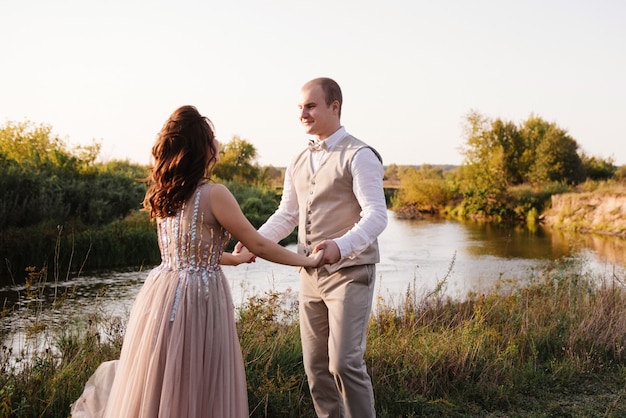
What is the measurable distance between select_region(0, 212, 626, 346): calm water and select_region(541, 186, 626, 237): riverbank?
2054mm

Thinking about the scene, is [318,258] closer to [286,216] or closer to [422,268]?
[286,216]

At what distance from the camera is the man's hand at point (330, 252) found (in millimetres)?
2861

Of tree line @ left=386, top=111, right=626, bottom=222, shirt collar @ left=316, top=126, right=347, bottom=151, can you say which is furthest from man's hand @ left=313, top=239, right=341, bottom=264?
tree line @ left=386, top=111, right=626, bottom=222

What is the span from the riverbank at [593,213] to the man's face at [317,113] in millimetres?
25063

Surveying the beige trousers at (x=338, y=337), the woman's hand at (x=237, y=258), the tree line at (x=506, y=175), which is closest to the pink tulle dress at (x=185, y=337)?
the woman's hand at (x=237, y=258)

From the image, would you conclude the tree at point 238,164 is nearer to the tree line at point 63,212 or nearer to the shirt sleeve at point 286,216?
the tree line at point 63,212

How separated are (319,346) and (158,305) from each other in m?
0.96

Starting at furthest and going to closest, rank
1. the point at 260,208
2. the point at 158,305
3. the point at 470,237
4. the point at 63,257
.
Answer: the point at 260,208, the point at 470,237, the point at 63,257, the point at 158,305

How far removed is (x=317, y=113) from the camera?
124 inches

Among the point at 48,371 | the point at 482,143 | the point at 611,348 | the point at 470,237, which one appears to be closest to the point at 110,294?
the point at 48,371

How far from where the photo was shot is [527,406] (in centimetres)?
401

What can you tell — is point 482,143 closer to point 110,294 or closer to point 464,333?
point 110,294

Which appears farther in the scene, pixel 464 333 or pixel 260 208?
pixel 260 208

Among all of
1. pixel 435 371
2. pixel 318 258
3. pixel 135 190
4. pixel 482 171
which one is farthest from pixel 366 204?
pixel 482 171
